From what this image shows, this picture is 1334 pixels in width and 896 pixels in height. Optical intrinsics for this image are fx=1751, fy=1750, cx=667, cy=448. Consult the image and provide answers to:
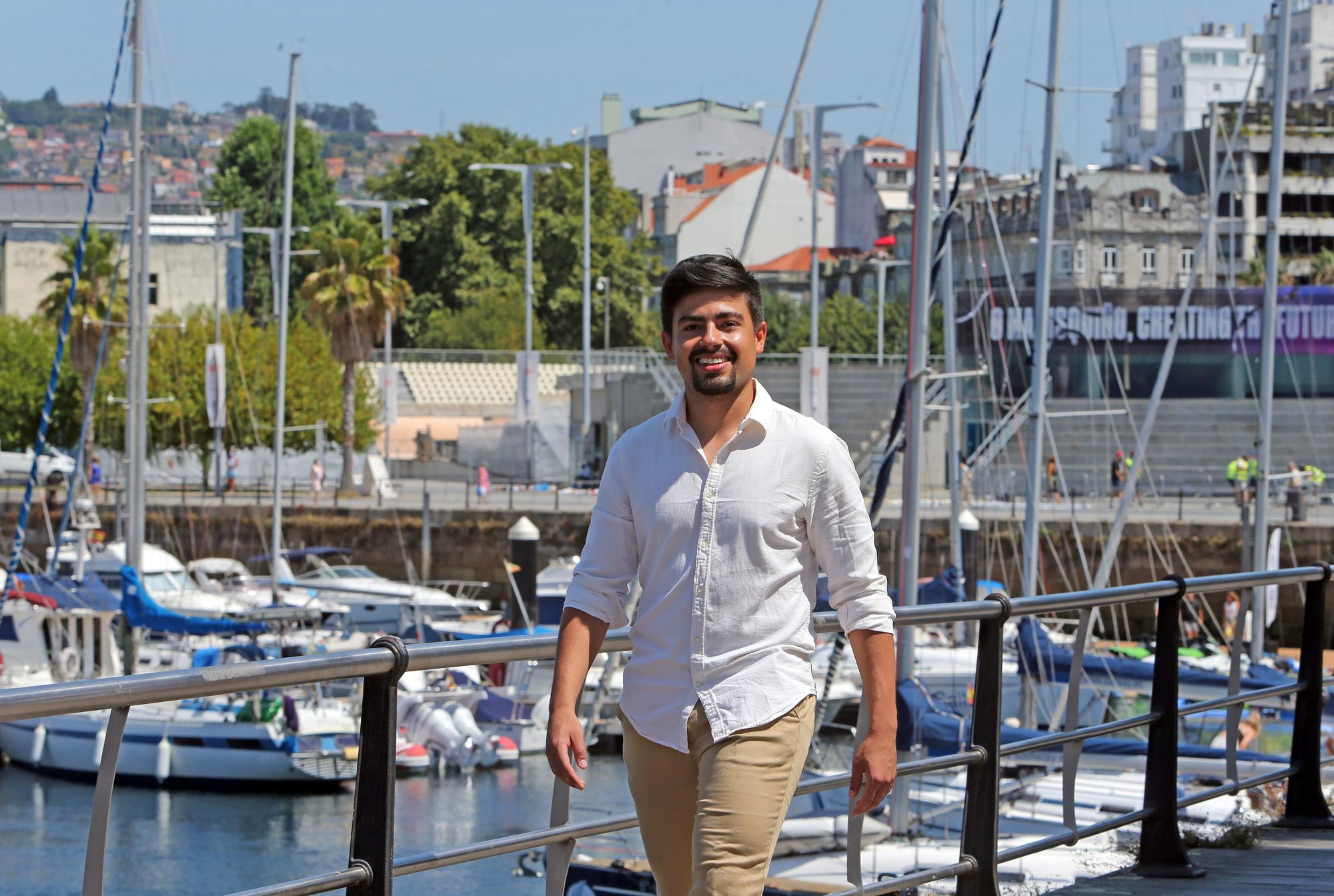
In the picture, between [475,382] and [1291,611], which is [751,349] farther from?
[475,382]

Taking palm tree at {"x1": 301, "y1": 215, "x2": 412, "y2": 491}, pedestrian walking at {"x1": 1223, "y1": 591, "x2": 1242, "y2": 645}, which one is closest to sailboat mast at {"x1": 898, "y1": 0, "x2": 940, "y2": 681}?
pedestrian walking at {"x1": 1223, "y1": 591, "x2": 1242, "y2": 645}

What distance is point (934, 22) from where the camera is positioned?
17250 millimetres

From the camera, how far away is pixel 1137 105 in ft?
480

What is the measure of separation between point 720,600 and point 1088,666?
21742 mm

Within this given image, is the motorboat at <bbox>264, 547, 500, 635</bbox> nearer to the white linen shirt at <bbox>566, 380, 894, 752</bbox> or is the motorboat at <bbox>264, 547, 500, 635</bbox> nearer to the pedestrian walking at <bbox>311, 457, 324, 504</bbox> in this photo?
the pedestrian walking at <bbox>311, 457, 324, 504</bbox>

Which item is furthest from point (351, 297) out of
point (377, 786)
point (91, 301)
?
point (377, 786)

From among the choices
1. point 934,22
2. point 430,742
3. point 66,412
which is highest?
point 934,22

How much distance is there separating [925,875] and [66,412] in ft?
174

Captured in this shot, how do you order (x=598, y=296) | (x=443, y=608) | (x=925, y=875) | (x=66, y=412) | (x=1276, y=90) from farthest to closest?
(x=598, y=296)
(x=66, y=412)
(x=443, y=608)
(x=1276, y=90)
(x=925, y=875)

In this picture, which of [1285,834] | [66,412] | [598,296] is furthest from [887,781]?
[598,296]

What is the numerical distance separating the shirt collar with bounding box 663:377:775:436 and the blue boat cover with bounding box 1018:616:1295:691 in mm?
20034

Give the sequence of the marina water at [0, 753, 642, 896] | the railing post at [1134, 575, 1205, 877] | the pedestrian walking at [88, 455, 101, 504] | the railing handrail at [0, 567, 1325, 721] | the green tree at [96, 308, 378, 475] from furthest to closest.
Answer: the green tree at [96, 308, 378, 475], the pedestrian walking at [88, 455, 101, 504], the marina water at [0, 753, 642, 896], the railing post at [1134, 575, 1205, 877], the railing handrail at [0, 567, 1325, 721]

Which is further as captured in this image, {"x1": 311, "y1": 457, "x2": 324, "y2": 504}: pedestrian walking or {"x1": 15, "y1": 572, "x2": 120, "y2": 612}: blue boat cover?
{"x1": 311, "y1": 457, "x2": 324, "y2": 504}: pedestrian walking

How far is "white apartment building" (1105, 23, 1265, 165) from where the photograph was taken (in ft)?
463
